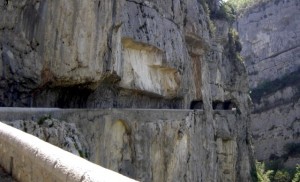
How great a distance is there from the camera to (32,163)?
15.9ft

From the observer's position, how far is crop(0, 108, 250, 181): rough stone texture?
12.1 m

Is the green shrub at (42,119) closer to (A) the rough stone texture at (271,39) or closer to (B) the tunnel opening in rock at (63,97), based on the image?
(B) the tunnel opening in rock at (63,97)

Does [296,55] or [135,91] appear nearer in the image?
[135,91]

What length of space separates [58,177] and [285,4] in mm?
66202

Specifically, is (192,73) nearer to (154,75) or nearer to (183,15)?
(183,15)

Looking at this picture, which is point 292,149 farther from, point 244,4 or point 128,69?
point 128,69

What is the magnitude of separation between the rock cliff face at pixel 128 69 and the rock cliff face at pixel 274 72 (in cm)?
2093

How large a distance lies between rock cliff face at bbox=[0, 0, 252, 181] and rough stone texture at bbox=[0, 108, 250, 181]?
3.0 inches

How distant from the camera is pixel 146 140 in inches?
651

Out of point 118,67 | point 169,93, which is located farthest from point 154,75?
point 118,67

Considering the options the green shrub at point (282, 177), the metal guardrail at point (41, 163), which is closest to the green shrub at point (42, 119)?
the metal guardrail at point (41, 163)

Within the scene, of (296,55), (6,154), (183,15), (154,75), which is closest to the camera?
(6,154)

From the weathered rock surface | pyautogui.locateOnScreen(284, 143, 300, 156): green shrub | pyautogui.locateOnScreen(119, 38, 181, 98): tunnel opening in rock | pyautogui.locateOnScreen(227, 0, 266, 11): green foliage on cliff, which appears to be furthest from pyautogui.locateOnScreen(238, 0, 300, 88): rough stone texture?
the weathered rock surface

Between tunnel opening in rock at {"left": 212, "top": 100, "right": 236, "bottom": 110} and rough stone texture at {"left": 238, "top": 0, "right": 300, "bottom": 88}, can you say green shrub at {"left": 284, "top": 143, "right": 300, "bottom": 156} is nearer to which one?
rough stone texture at {"left": 238, "top": 0, "right": 300, "bottom": 88}
